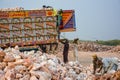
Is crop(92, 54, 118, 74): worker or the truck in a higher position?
the truck

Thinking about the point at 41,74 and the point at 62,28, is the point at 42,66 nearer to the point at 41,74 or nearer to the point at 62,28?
the point at 41,74

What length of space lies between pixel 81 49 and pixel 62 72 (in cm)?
2339

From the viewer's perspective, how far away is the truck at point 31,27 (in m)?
19.8

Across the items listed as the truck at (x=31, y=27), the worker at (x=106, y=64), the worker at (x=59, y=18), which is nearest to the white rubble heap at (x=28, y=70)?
the worker at (x=106, y=64)

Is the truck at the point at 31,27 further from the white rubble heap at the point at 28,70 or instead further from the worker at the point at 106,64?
the worker at the point at 106,64

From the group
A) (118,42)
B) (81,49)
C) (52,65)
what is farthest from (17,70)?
(118,42)

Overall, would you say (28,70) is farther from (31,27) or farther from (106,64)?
(31,27)

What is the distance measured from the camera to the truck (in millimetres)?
19812

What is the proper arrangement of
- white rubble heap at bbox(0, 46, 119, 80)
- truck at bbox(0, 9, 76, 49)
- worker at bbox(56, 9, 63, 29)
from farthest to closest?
worker at bbox(56, 9, 63, 29) < truck at bbox(0, 9, 76, 49) < white rubble heap at bbox(0, 46, 119, 80)

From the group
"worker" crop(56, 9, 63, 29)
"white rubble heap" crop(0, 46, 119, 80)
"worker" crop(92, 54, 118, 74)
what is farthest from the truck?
"worker" crop(92, 54, 118, 74)

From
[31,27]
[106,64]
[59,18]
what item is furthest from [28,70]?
[59,18]

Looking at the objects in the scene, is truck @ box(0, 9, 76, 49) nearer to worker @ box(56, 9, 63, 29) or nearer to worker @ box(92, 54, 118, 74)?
worker @ box(56, 9, 63, 29)

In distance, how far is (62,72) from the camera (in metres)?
12.9

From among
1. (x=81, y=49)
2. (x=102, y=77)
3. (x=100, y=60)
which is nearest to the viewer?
(x=102, y=77)
